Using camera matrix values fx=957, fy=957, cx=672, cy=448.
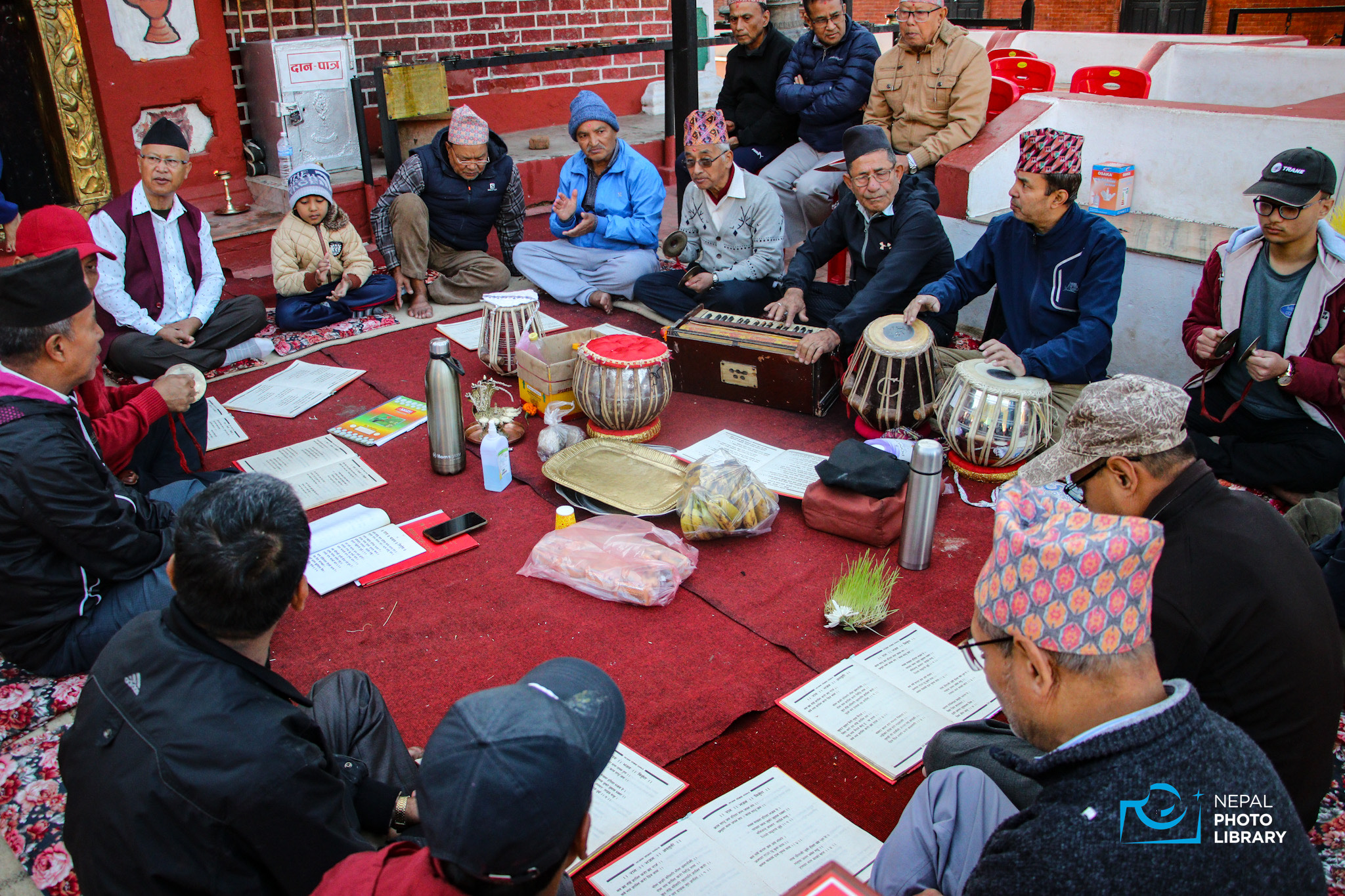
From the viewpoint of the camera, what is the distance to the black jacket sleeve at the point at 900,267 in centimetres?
448

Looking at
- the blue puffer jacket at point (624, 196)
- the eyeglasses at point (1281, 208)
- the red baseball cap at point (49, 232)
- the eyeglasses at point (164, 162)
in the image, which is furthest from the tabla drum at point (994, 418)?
the eyeglasses at point (164, 162)

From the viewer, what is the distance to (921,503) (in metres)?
3.25

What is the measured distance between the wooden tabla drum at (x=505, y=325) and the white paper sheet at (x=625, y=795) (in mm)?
2687

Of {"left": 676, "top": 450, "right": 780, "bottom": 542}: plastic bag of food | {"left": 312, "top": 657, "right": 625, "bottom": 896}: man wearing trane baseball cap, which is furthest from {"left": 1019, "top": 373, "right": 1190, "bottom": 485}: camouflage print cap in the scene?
{"left": 312, "top": 657, "right": 625, "bottom": 896}: man wearing trane baseball cap

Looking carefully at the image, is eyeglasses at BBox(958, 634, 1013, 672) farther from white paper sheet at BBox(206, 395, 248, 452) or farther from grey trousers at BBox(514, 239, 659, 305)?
grey trousers at BBox(514, 239, 659, 305)

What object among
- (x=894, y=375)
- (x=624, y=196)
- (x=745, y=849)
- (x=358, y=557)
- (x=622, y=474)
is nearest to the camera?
(x=745, y=849)

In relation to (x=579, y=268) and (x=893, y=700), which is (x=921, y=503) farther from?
(x=579, y=268)

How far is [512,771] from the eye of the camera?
1293mm

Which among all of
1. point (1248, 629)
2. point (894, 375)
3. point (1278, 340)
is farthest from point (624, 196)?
point (1248, 629)

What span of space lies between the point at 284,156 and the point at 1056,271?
15.8 ft

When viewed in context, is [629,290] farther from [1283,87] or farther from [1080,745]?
[1283,87]

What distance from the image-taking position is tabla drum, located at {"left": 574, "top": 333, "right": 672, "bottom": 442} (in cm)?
402

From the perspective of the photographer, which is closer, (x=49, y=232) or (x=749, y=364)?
(x=49, y=232)

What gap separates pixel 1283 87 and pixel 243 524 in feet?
27.5
